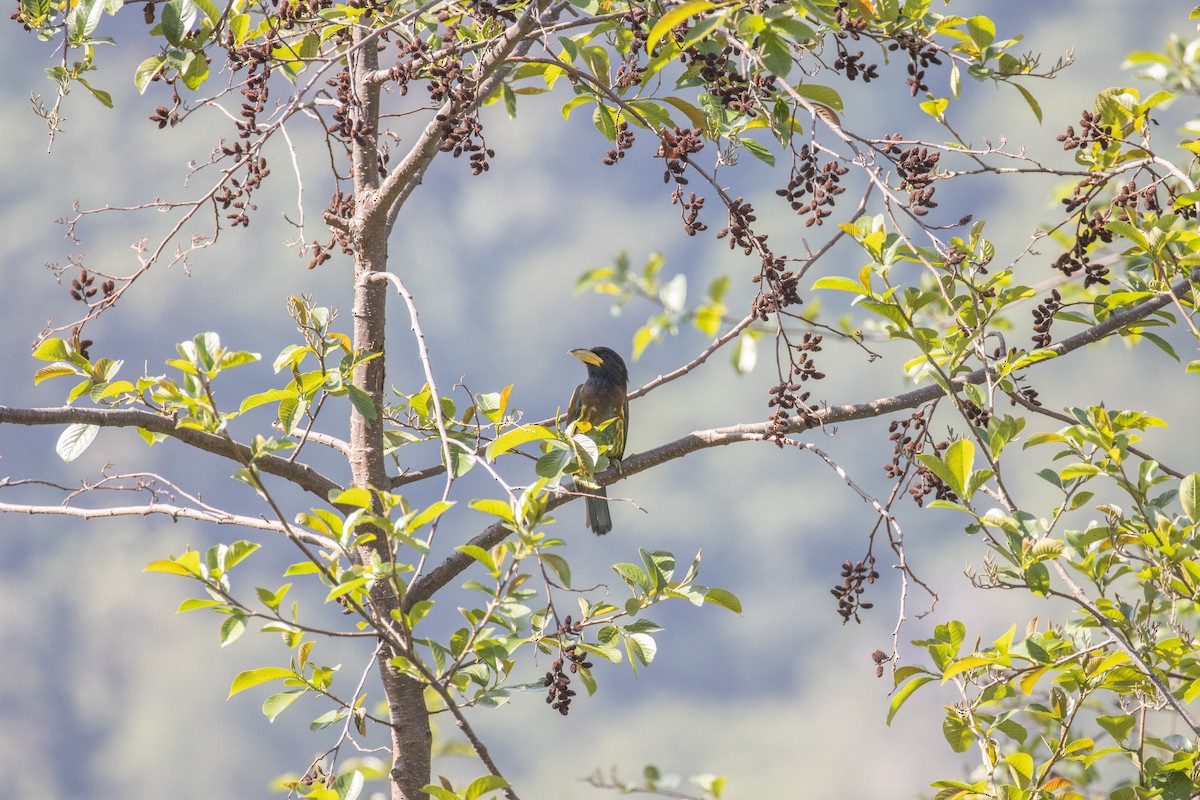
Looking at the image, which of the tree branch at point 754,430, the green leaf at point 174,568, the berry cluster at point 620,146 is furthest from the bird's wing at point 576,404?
the green leaf at point 174,568

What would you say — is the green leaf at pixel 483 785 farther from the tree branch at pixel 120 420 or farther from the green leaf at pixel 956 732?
the green leaf at pixel 956 732

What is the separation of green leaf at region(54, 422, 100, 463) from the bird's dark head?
349cm

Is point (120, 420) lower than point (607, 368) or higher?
lower

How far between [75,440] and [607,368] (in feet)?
12.9

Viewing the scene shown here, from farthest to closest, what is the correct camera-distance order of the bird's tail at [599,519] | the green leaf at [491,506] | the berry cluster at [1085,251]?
1. the bird's tail at [599,519]
2. the berry cluster at [1085,251]
3. the green leaf at [491,506]

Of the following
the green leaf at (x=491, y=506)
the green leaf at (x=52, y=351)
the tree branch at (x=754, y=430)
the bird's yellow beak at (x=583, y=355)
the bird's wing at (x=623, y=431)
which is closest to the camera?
the green leaf at (x=491, y=506)

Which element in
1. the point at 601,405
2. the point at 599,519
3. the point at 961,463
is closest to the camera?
the point at 961,463

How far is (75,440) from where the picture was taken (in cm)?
283

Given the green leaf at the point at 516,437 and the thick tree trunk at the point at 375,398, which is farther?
the thick tree trunk at the point at 375,398

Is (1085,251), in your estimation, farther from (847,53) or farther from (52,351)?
(52,351)

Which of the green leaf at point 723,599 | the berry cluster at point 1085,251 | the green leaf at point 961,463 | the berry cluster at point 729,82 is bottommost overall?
the green leaf at point 723,599

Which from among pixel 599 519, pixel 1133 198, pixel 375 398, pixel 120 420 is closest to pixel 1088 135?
pixel 1133 198

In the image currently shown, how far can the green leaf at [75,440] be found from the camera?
109 inches

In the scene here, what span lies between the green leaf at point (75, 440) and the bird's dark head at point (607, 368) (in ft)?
11.4
